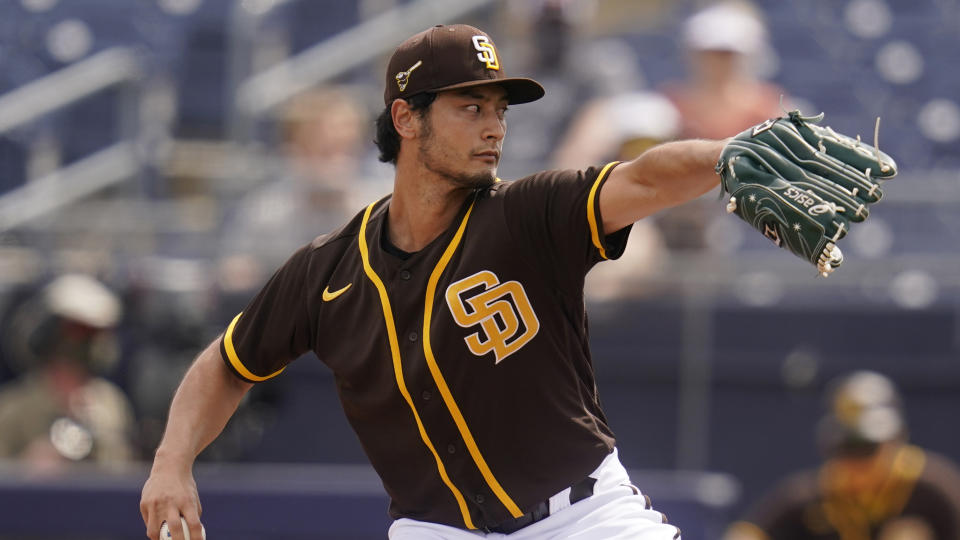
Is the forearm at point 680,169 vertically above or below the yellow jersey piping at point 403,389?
above

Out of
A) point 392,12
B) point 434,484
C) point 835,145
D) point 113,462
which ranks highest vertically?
point 392,12

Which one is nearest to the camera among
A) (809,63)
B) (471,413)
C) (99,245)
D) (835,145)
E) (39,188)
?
(835,145)

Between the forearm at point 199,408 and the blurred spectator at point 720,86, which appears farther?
the blurred spectator at point 720,86

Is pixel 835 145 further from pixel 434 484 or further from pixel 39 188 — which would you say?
pixel 39 188

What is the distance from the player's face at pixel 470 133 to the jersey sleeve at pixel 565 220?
11 centimetres

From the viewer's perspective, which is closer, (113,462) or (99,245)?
(113,462)

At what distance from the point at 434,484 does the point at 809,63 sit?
6565 mm

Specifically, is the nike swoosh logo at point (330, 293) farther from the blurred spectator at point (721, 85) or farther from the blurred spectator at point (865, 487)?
the blurred spectator at point (721, 85)

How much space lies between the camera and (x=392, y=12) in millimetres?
10266

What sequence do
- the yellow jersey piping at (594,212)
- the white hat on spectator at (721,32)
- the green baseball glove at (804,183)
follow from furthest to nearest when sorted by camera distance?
the white hat on spectator at (721,32)
the yellow jersey piping at (594,212)
the green baseball glove at (804,183)

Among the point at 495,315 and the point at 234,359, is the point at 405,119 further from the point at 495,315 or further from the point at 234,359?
the point at 234,359

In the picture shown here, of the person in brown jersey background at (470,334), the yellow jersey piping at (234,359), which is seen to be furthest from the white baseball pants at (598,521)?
A: the yellow jersey piping at (234,359)

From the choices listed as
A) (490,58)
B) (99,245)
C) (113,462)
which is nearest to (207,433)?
(490,58)

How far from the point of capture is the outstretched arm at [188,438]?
3.86 meters
